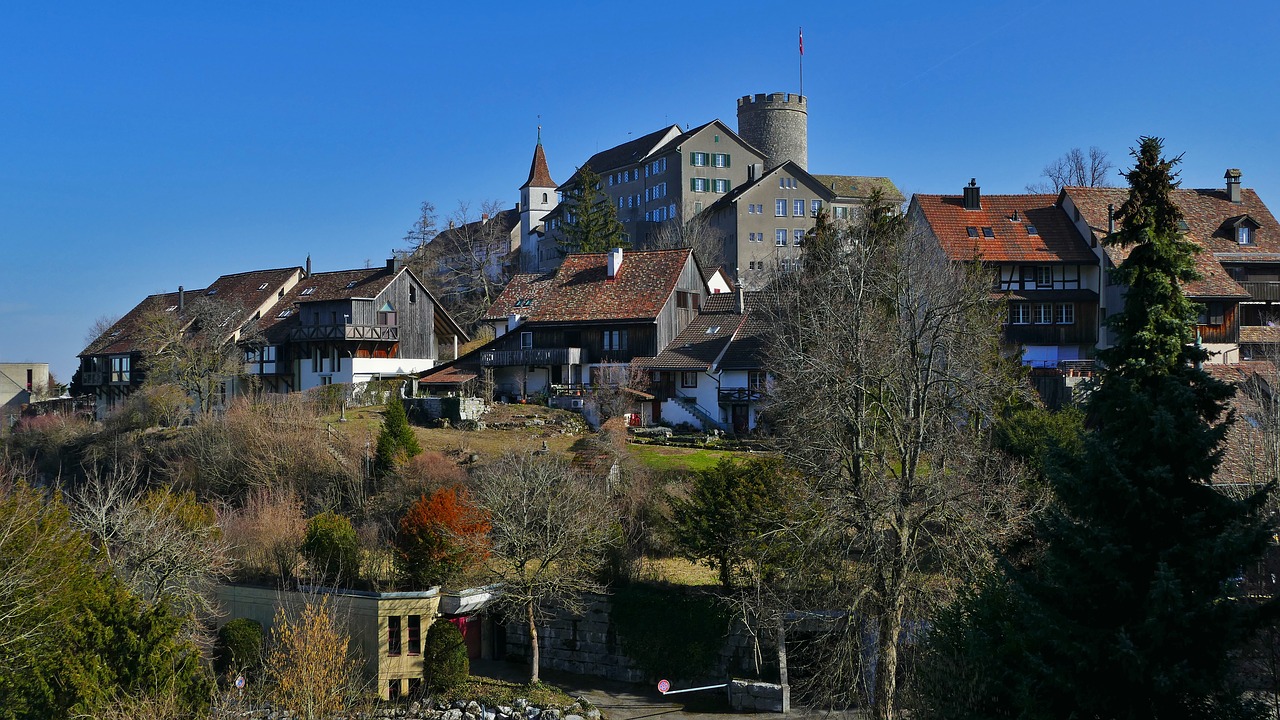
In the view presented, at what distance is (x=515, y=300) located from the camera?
204 ft

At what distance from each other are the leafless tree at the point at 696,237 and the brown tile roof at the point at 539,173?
22.7 meters

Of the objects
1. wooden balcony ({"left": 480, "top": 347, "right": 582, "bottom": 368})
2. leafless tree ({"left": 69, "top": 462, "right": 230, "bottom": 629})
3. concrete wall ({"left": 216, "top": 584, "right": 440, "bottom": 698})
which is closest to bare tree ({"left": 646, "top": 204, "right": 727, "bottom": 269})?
wooden balcony ({"left": 480, "top": 347, "right": 582, "bottom": 368})

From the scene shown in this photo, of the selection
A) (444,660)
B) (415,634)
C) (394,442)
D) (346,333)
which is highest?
(346,333)

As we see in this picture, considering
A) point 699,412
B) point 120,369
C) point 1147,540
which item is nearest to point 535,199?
point 120,369

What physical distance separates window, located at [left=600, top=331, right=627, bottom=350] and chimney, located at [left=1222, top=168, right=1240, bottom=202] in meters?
29.1

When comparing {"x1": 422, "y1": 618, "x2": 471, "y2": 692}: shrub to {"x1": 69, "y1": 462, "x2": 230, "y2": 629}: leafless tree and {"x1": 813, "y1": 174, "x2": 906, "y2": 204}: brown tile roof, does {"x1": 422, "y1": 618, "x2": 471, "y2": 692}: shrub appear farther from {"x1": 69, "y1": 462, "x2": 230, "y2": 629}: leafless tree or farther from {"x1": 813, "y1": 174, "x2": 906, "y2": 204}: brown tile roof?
{"x1": 813, "y1": 174, "x2": 906, "y2": 204}: brown tile roof

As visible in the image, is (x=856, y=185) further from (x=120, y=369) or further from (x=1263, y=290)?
(x=120, y=369)

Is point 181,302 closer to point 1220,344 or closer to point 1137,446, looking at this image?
point 1220,344

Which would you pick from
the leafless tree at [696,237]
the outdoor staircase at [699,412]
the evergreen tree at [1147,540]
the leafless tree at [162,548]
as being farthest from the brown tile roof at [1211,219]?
the leafless tree at [162,548]

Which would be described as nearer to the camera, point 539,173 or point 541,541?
point 541,541

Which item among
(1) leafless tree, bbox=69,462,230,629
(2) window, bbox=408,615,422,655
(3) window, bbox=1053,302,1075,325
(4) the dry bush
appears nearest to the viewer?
(1) leafless tree, bbox=69,462,230,629

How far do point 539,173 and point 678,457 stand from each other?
216 feet

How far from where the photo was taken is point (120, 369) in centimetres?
6312

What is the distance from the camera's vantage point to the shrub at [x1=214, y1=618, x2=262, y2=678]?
94.4ft
